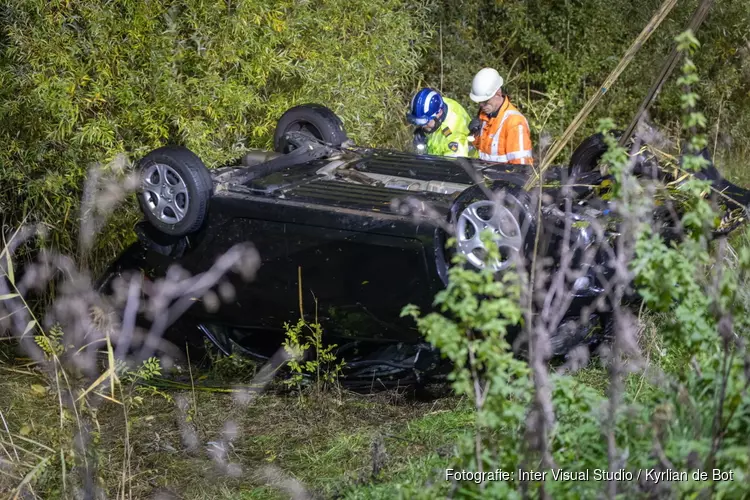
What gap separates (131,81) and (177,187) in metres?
1.75

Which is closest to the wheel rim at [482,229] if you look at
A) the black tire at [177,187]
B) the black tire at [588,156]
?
the black tire at [588,156]

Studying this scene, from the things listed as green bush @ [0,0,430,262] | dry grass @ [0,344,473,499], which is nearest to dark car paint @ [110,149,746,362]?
dry grass @ [0,344,473,499]

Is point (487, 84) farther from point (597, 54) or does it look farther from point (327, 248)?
point (597, 54)

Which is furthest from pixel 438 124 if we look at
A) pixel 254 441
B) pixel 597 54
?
pixel 597 54

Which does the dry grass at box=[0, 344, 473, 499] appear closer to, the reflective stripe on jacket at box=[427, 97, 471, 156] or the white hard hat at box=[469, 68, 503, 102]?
the reflective stripe on jacket at box=[427, 97, 471, 156]

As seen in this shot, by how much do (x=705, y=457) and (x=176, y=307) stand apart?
11.4 ft

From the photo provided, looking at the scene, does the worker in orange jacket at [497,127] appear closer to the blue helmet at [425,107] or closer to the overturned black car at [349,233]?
the blue helmet at [425,107]

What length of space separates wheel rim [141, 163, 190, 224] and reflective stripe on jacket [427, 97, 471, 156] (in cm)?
240

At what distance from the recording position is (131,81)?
665cm

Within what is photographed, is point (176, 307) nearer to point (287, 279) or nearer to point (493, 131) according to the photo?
point (287, 279)

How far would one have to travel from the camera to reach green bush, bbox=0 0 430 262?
21.6ft

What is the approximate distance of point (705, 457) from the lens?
2.66m

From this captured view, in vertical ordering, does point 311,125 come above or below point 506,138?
above

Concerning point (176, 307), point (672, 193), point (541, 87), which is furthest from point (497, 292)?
point (541, 87)
